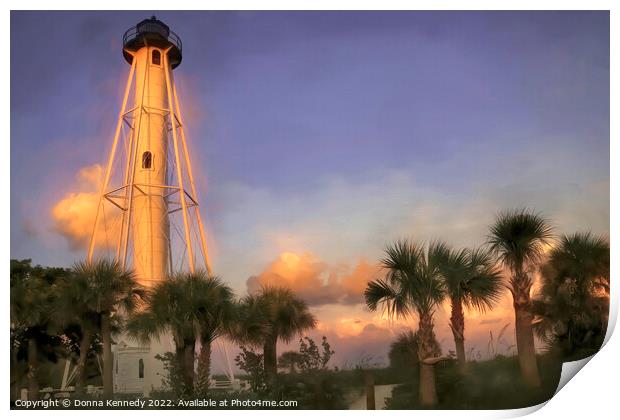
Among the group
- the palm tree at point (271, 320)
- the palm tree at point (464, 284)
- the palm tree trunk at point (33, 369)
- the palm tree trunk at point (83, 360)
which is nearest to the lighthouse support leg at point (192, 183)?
the palm tree at point (271, 320)

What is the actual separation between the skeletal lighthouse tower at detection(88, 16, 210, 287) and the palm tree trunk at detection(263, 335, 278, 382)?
3.01 meters

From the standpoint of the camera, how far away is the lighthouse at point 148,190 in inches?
810

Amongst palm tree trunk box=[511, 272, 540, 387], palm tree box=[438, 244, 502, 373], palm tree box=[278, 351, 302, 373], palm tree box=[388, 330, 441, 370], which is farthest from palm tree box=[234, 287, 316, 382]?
palm tree trunk box=[511, 272, 540, 387]

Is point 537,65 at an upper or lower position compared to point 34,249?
upper

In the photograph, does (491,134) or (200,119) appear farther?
(200,119)

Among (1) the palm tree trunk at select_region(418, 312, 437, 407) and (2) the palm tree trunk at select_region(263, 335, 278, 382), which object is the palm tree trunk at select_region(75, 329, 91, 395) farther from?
(1) the palm tree trunk at select_region(418, 312, 437, 407)

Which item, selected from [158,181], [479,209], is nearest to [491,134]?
[479,209]

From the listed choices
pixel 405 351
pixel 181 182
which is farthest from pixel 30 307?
pixel 405 351

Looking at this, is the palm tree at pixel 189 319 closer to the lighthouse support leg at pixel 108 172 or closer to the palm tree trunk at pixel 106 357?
the palm tree trunk at pixel 106 357

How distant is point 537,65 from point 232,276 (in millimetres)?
9305

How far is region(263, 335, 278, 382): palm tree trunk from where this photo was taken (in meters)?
17.6

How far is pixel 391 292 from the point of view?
56.0 feet
